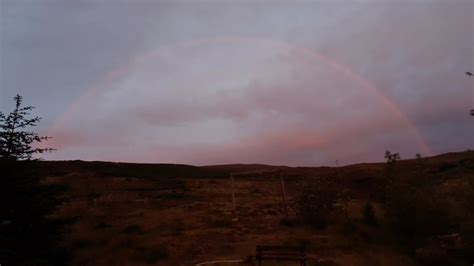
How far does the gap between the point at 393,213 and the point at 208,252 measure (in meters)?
11.7

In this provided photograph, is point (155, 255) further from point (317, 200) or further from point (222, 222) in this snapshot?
point (317, 200)

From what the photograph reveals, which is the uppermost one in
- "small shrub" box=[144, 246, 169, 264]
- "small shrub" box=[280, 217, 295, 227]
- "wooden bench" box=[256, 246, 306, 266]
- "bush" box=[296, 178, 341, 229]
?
"bush" box=[296, 178, 341, 229]


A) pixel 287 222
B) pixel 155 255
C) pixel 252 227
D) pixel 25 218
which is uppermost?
pixel 25 218

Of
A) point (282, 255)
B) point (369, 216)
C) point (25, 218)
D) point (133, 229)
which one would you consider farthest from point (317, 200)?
point (25, 218)

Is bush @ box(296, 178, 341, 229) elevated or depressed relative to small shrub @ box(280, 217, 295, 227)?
elevated

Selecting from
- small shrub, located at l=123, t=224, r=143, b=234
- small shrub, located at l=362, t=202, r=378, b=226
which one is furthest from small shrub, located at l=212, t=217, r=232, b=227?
small shrub, located at l=362, t=202, r=378, b=226

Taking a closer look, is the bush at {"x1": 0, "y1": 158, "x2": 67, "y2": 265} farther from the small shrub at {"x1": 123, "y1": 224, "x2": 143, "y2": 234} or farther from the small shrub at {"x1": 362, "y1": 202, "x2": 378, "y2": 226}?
the small shrub at {"x1": 362, "y1": 202, "x2": 378, "y2": 226}

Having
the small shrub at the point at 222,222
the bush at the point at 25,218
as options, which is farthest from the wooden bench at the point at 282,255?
the small shrub at the point at 222,222

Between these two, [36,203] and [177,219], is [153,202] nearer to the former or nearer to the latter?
[177,219]

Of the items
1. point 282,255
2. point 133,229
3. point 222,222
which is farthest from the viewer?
point 222,222

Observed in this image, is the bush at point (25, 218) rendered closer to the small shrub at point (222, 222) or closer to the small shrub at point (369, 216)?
the small shrub at point (222, 222)

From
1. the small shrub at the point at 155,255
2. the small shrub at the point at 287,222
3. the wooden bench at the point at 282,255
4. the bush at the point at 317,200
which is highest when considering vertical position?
the bush at the point at 317,200

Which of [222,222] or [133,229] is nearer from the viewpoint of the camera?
[133,229]

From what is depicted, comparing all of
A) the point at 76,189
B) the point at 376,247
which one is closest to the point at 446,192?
the point at 376,247
